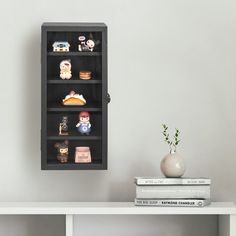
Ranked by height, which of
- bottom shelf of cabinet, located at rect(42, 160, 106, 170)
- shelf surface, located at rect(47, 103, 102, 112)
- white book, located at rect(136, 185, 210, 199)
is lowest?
white book, located at rect(136, 185, 210, 199)

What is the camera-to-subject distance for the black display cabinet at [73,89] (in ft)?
9.61

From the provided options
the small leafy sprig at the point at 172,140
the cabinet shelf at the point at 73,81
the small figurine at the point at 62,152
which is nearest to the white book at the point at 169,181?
the small leafy sprig at the point at 172,140

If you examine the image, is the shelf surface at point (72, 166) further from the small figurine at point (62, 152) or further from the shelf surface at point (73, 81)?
the shelf surface at point (73, 81)

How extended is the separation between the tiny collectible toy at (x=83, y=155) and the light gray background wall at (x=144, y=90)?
170 millimetres

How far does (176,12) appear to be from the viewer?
3115 millimetres

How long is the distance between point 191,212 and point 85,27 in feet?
2.86

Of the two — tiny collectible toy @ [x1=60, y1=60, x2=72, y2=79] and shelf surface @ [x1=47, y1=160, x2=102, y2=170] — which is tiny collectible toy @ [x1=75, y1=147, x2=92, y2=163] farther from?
tiny collectible toy @ [x1=60, y1=60, x2=72, y2=79]

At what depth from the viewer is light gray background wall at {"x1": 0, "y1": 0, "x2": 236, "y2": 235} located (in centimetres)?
310

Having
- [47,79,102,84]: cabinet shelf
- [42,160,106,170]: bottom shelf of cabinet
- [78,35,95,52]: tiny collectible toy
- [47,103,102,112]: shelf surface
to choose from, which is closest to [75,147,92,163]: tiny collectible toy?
[42,160,106,170]: bottom shelf of cabinet

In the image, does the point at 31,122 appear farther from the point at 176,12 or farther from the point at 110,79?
the point at 176,12

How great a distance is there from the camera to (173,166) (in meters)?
2.90

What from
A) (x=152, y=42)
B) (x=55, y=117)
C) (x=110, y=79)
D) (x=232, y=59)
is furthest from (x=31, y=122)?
(x=232, y=59)

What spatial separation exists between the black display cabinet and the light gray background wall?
140 millimetres

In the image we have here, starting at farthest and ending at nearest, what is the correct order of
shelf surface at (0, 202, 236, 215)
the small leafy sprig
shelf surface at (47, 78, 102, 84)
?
the small leafy sprig, shelf surface at (47, 78, 102, 84), shelf surface at (0, 202, 236, 215)
